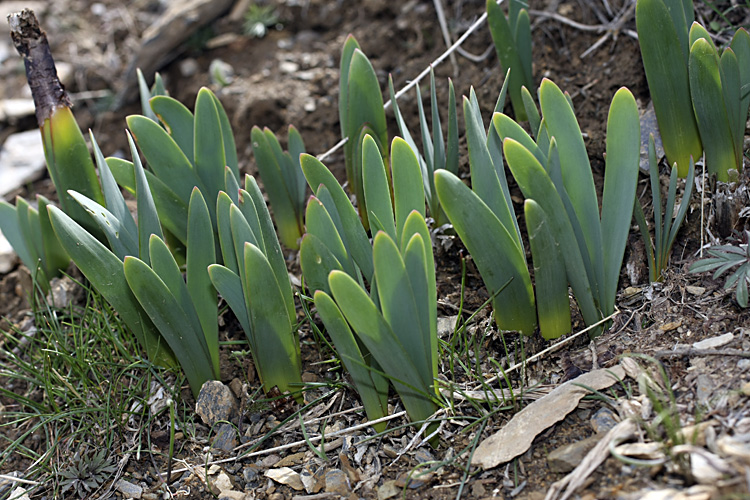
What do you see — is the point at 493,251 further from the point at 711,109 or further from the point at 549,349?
the point at 711,109

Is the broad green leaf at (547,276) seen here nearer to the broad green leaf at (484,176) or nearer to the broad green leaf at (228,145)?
the broad green leaf at (484,176)

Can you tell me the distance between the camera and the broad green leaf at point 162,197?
5.91 feet

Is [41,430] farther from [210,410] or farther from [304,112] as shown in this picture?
[304,112]

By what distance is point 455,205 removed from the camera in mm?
1285

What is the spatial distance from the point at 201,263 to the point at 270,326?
241mm

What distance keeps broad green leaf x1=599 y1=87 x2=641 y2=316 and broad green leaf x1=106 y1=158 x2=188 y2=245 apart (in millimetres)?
1152

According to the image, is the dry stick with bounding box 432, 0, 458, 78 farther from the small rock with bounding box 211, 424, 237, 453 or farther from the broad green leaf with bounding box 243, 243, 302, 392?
the small rock with bounding box 211, 424, 237, 453

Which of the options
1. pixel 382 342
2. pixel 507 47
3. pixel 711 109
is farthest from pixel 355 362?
pixel 507 47

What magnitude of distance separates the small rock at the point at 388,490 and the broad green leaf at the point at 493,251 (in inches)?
17.6

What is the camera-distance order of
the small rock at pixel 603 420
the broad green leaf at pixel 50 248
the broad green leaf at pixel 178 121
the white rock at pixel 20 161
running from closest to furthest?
the small rock at pixel 603 420 < the broad green leaf at pixel 178 121 < the broad green leaf at pixel 50 248 < the white rock at pixel 20 161

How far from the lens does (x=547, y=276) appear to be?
1396mm

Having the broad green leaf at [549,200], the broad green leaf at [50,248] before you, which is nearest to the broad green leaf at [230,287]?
the broad green leaf at [549,200]

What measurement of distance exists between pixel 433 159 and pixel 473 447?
861 millimetres

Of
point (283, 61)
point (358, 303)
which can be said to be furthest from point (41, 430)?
point (283, 61)
